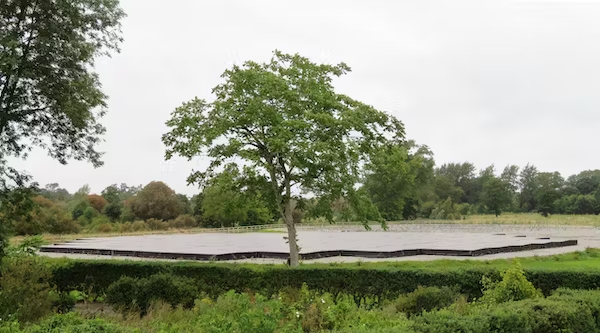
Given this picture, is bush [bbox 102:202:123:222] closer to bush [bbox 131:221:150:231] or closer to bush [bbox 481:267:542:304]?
bush [bbox 131:221:150:231]

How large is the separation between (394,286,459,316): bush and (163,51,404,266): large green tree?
4.54m

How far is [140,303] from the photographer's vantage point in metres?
10.6

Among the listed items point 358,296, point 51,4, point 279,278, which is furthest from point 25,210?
point 358,296

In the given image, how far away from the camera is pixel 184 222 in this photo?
70.6 meters

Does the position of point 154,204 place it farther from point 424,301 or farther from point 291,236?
point 424,301

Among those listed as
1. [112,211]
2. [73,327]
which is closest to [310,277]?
[73,327]

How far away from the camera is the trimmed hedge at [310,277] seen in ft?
33.1

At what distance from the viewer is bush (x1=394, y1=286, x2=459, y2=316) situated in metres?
8.70

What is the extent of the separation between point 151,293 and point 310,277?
3.59 m

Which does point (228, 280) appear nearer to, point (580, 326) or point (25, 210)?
point (25, 210)

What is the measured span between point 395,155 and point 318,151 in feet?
8.70

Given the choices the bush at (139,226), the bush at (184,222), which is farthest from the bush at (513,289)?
the bush at (184,222)

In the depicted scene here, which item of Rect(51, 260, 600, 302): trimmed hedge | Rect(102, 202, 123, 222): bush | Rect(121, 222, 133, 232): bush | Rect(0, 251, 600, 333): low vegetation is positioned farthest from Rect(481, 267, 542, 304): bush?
Rect(102, 202, 123, 222): bush

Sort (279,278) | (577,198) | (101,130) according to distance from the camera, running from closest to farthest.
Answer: (279,278), (101,130), (577,198)
